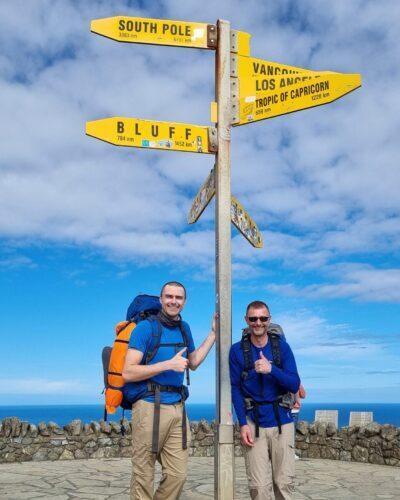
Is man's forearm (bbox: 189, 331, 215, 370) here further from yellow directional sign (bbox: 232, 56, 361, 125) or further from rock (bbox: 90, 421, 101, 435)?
rock (bbox: 90, 421, 101, 435)

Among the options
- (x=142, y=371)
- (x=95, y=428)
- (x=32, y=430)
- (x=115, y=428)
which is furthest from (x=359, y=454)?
(x=142, y=371)

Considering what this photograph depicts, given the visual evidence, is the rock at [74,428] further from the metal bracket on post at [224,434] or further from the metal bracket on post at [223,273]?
the metal bracket on post at [224,434]

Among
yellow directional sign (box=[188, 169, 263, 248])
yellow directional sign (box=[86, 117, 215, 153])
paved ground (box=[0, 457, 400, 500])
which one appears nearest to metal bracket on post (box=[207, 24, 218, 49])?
yellow directional sign (box=[86, 117, 215, 153])

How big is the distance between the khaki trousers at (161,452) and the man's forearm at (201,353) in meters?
0.38

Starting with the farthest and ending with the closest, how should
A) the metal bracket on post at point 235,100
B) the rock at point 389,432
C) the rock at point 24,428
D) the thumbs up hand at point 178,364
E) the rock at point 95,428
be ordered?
1. the rock at point 95,428
2. the rock at point 24,428
3. the rock at point 389,432
4. the metal bracket on post at point 235,100
5. the thumbs up hand at point 178,364

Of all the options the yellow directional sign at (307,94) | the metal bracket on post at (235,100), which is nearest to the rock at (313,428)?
the yellow directional sign at (307,94)

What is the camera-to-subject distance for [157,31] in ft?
15.8

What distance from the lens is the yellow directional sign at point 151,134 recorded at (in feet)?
15.4

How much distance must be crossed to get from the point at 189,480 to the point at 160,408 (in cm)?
470

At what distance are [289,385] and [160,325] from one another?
116 centimetres

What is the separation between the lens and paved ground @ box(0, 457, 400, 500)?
7.58 m

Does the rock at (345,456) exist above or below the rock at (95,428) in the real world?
below

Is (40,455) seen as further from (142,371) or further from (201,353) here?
(142,371)

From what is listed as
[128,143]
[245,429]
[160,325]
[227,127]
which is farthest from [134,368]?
[227,127]
